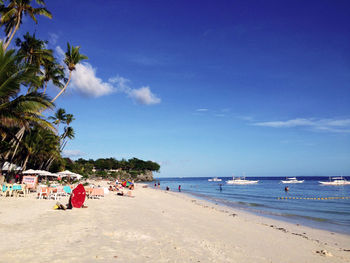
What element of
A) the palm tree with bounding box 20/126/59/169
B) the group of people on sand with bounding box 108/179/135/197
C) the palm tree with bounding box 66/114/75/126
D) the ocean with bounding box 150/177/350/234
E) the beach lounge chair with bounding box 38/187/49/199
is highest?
the palm tree with bounding box 66/114/75/126

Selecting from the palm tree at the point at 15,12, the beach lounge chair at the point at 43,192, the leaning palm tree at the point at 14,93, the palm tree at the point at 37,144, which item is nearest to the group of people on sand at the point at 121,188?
the beach lounge chair at the point at 43,192

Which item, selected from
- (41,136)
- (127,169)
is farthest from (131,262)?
(127,169)

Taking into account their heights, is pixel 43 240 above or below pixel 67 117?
below

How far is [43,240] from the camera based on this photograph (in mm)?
5730

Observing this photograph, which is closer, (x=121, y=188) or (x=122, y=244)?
(x=122, y=244)

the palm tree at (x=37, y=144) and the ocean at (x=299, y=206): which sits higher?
the palm tree at (x=37, y=144)

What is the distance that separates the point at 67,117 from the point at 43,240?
4831 centimetres

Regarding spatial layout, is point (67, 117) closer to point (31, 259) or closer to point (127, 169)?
point (31, 259)

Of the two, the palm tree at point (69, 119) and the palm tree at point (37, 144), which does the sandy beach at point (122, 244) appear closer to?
the palm tree at point (37, 144)

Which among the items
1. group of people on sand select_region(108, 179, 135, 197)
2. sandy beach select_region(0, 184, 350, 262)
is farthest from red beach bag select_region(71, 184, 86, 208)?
group of people on sand select_region(108, 179, 135, 197)

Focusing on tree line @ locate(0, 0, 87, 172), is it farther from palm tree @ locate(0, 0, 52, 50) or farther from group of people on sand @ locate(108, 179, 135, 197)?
group of people on sand @ locate(108, 179, 135, 197)

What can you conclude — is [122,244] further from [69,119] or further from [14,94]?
[69,119]

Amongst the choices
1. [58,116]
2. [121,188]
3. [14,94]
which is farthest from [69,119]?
[14,94]

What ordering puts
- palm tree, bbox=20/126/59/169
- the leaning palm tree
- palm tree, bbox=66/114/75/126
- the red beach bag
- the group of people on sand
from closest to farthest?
the leaning palm tree < the red beach bag < the group of people on sand < palm tree, bbox=20/126/59/169 < palm tree, bbox=66/114/75/126
